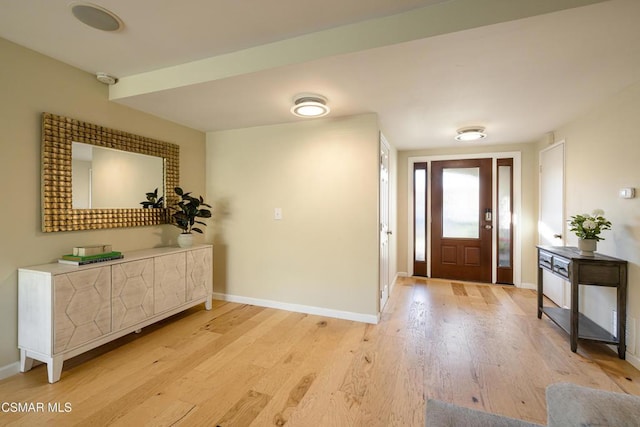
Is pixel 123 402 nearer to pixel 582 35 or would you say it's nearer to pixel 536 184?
pixel 582 35

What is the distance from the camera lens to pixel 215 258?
3750mm

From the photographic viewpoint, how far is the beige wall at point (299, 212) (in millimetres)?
2986

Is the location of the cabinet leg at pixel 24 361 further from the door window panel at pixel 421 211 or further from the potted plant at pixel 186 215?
the door window panel at pixel 421 211

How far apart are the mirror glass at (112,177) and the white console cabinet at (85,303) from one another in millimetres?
569

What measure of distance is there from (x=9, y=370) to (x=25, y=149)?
161 centimetres

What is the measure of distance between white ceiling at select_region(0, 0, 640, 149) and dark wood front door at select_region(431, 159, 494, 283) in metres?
1.75

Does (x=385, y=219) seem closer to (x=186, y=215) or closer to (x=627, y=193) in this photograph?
(x=627, y=193)

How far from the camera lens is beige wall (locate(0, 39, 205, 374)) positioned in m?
1.99

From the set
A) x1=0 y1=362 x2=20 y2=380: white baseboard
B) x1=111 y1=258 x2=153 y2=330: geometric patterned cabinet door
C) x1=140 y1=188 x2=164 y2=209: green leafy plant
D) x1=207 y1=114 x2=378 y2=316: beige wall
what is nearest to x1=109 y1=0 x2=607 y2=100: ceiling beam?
x1=140 y1=188 x2=164 y2=209: green leafy plant

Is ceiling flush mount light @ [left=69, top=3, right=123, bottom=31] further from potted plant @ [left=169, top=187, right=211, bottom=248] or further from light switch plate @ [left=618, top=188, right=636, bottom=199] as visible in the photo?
light switch plate @ [left=618, top=188, right=636, bottom=199]

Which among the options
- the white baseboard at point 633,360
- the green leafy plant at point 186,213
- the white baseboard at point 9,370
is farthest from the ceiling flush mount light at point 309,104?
the white baseboard at point 633,360

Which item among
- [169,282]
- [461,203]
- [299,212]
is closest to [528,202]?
[461,203]

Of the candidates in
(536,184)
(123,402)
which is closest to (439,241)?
(536,184)

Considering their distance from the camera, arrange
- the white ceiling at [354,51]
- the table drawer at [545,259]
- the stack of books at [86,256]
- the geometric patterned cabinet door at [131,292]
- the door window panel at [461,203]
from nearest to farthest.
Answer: the white ceiling at [354,51] → the stack of books at [86,256] → the geometric patterned cabinet door at [131,292] → the table drawer at [545,259] → the door window panel at [461,203]
